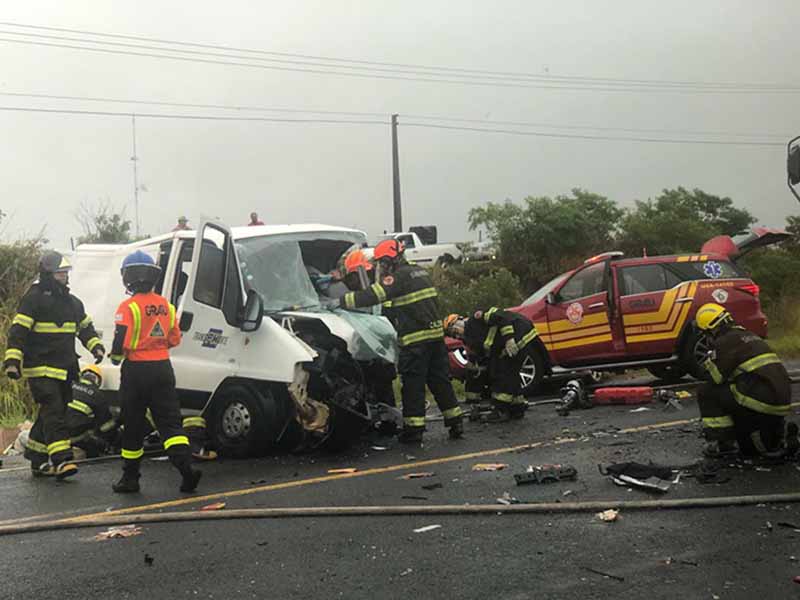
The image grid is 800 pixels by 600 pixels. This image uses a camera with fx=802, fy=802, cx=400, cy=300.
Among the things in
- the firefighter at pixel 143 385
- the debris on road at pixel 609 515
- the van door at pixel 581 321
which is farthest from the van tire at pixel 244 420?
the van door at pixel 581 321

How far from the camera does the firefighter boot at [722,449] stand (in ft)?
20.8

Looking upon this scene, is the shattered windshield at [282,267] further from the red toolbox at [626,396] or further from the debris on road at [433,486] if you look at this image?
the red toolbox at [626,396]

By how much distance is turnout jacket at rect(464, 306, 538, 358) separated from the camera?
9.16 metres

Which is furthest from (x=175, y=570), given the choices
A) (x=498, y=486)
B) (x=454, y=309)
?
(x=454, y=309)

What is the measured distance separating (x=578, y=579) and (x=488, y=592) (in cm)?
46

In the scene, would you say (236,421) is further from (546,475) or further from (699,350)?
(699,350)

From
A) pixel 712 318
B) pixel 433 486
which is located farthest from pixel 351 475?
pixel 712 318

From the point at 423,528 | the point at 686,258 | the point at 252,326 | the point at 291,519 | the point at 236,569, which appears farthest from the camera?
the point at 686,258

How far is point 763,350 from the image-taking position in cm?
614

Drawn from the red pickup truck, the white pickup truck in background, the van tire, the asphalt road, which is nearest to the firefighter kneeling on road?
the asphalt road

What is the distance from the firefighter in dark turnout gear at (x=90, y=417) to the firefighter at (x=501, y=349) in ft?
13.4

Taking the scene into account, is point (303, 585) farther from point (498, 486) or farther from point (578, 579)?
point (498, 486)

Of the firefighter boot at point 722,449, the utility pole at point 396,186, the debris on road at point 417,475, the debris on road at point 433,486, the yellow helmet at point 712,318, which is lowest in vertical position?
the debris on road at point 417,475

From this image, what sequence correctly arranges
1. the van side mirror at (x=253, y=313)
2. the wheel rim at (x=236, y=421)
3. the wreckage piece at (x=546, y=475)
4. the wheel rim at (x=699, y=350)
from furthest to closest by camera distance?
1. the wheel rim at (x=699, y=350)
2. the wheel rim at (x=236, y=421)
3. the van side mirror at (x=253, y=313)
4. the wreckage piece at (x=546, y=475)
